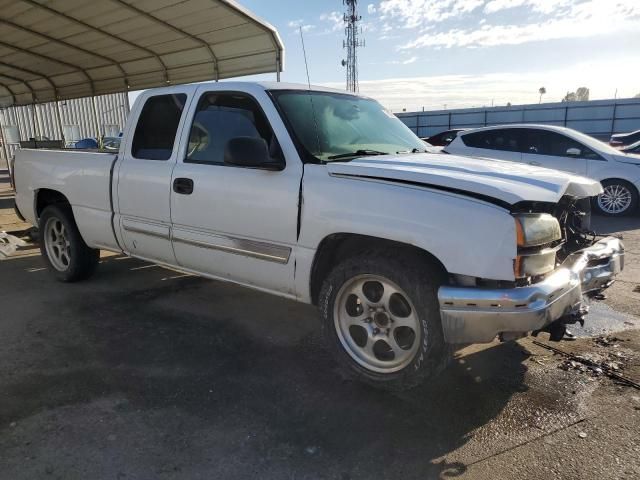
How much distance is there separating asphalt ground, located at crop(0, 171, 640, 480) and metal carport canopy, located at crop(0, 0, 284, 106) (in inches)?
210

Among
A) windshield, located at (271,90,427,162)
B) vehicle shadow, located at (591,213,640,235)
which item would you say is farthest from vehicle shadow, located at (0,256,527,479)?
vehicle shadow, located at (591,213,640,235)

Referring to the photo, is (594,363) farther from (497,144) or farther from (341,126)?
(497,144)

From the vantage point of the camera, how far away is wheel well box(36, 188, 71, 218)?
557 cm

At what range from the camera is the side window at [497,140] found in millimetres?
9453

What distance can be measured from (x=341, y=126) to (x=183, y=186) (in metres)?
1.36

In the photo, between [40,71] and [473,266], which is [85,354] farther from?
[40,71]

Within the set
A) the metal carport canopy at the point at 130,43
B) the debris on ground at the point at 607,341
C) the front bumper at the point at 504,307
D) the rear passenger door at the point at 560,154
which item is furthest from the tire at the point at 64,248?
the rear passenger door at the point at 560,154

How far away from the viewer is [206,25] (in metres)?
8.24

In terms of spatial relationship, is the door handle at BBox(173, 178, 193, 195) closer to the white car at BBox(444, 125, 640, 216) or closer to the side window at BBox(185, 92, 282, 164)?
the side window at BBox(185, 92, 282, 164)

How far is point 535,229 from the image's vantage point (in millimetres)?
2678

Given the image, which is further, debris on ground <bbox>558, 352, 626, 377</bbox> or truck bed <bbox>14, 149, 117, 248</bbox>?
truck bed <bbox>14, 149, 117, 248</bbox>

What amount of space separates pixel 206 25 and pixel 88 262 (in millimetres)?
4794

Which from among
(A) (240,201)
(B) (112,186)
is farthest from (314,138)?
(B) (112,186)

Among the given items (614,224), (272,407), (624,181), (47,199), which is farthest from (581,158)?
(47,199)
